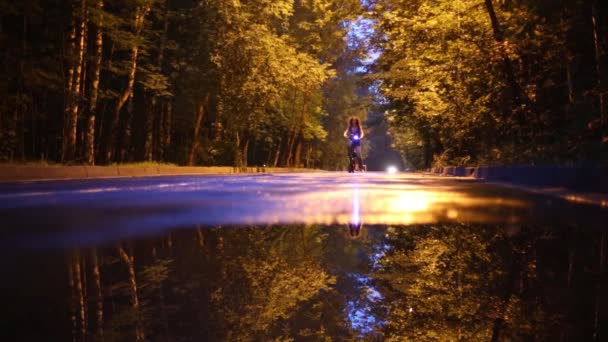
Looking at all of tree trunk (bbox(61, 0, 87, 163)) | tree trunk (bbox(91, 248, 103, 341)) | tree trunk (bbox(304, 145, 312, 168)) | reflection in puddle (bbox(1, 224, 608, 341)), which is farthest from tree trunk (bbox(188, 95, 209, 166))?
tree trunk (bbox(304, 145, 312, 168))

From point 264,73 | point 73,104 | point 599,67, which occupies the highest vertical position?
point 264,73

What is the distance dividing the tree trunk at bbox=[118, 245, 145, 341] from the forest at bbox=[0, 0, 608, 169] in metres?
9.80

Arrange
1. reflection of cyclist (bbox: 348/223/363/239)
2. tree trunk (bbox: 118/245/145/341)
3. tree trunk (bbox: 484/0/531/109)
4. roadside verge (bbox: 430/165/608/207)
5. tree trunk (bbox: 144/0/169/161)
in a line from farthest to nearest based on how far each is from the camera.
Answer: tree trunk (bbox: 144/0/169/161), tree trunk (bbox: 484/0/531/109), roadside verge (bbox: 430/165/608/207), reflection of cyclist (bbox: 348/223/363/239), tree trunk (bbox: 118/245/145/341)

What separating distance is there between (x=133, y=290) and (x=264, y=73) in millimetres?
28384

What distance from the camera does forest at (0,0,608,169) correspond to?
14.7m

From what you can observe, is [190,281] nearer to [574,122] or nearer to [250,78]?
[574,122]

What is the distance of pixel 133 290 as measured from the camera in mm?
3283

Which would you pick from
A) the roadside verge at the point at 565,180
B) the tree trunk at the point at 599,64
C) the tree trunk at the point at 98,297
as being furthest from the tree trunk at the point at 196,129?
the tree trunk at the point at 98,297

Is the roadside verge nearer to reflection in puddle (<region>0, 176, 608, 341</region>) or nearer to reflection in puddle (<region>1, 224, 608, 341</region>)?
reflection in puddle (<region>0, 176, 608, 341</region>)

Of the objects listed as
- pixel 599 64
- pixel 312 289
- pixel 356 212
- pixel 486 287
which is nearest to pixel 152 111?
pixel 599 64

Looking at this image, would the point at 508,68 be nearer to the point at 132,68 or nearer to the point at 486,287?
the point at 486,287

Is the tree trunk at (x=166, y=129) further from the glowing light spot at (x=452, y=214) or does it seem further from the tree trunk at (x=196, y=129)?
the glowing light spot at (x=452, y=214)

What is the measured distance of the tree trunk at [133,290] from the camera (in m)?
2.51

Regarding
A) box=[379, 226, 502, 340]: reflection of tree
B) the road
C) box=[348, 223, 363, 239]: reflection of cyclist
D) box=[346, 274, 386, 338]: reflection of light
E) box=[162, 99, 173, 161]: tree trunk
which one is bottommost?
the road
